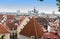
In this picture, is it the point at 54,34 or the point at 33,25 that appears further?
the point at 33,25

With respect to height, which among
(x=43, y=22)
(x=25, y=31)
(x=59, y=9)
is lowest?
(x=43, y=22)

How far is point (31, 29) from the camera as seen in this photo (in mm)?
14273

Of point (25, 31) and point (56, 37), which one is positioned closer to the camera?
point (56, 37)

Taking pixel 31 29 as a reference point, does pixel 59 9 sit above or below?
above

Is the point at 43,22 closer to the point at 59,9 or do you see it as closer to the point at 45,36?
the point at 45,36

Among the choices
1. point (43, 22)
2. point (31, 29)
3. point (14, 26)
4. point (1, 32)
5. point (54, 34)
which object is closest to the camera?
point (54, 34)

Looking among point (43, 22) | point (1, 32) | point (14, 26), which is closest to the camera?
point (1, 32)

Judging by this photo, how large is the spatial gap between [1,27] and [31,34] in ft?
9.93

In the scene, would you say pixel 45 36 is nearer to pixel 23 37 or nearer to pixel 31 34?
pixel 31 34

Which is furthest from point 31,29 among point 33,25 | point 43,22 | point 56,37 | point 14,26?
point 43,22

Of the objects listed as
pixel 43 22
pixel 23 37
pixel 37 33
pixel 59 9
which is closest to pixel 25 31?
pixel 23 37

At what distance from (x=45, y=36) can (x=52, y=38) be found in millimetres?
672

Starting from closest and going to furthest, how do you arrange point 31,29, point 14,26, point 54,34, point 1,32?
point 54,34 < point 31,29 < point 1,32 < point 14,26

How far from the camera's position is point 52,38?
1312cm
